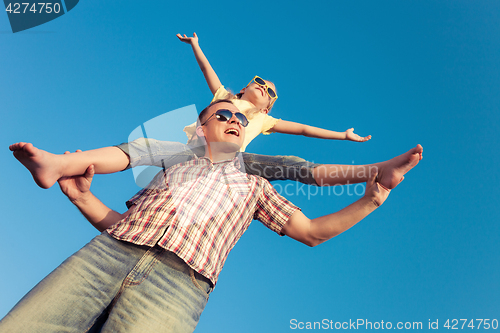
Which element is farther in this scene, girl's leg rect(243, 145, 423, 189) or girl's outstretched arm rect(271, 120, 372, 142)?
girl's outstretched arm rect(271, 120, 372, 142)

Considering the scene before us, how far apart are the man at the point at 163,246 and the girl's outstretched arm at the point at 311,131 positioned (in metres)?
2.38

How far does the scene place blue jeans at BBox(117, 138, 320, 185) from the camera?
2.79m

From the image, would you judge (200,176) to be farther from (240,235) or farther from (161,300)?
(161,300)

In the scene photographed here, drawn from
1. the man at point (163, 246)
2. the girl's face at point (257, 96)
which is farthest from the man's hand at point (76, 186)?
the girl's face at point (257, 96)

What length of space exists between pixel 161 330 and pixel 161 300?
17 centimetres

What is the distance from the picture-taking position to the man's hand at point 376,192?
2463 millimetres

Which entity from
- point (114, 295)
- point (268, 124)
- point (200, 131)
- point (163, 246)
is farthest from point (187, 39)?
point (114, 295)

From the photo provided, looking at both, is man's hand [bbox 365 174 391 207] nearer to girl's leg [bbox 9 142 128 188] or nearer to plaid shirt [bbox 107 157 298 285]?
plaid shirt [bbox 107 157 298 285]

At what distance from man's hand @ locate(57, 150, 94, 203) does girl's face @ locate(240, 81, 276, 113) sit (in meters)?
3.33

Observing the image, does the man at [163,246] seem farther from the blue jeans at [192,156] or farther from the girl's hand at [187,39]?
the girl's hand at [187,39]

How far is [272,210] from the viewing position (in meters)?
2.84

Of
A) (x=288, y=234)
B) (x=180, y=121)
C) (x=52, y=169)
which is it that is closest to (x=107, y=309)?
(x=52, y=169)

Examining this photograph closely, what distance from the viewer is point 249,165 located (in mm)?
3854

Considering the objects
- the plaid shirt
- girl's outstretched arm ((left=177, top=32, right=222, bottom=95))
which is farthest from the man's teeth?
girl's outstretched arm ((left=177, top=32, right=222, bottom=95))
